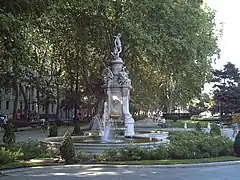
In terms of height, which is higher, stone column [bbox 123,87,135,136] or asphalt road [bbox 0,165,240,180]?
stone column [bbox 123,87,135,136]

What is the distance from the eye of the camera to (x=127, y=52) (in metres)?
34.8

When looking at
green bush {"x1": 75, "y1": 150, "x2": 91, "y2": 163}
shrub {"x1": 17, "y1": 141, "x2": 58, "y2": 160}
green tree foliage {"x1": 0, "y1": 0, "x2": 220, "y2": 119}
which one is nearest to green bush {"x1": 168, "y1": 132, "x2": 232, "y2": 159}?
green bush {"x1": 75, "y1": 150, "x2": 91, "y2": 163}

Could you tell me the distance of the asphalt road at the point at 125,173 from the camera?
1295cm

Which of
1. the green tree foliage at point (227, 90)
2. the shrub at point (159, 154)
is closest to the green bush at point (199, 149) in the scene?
the shrub at point (159, 154)

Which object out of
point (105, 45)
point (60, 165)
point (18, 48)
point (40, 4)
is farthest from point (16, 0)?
point (105, 45)

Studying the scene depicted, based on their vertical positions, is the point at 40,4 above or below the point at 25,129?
above

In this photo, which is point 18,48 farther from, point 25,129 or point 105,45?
point 25,129

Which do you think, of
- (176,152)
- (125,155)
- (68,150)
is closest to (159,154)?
(176,152)

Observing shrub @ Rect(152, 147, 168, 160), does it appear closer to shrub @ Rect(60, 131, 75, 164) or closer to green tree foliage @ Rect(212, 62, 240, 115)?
shrub @ Rect(60, 131, 75, 164)

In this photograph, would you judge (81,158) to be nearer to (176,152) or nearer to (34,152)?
(34,152)

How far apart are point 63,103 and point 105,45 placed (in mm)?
26257

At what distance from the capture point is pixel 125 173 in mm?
13820

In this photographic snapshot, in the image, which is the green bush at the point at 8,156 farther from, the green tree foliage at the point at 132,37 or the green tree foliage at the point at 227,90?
the green tree foliage at the point at 227,90

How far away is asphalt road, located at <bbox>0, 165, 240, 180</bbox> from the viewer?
12.9 meters
